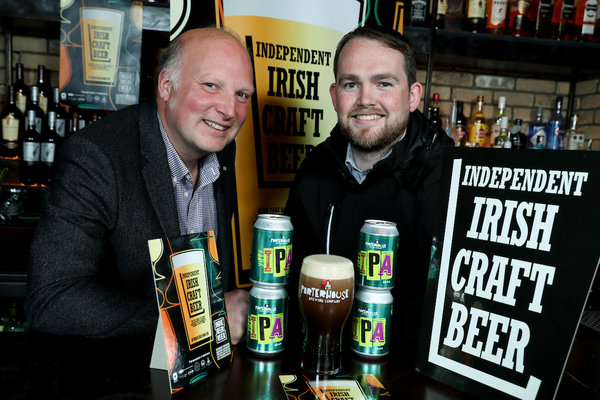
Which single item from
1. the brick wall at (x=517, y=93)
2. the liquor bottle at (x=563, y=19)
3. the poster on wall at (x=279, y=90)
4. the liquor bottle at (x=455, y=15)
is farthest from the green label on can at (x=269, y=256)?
Answer: the liquor bottle at (x=563, y=19)

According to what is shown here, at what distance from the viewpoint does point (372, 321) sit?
827 millimetres

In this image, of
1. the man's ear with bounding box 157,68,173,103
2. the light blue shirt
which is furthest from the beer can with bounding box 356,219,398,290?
the man's ear with bounding box 157,68,173,103

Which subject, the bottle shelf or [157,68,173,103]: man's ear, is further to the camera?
the bottle shelf

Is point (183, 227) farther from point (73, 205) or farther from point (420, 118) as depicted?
point (420, 118)

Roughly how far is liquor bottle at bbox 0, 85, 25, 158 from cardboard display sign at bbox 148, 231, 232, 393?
6.43 feet

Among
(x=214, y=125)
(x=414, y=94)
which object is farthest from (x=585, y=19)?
(x=214, y=125)

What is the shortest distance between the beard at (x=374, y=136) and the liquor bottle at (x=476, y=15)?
1194 millimetres

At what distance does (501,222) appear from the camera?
0.74 m

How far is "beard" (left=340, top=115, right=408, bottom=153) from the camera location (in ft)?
4.63

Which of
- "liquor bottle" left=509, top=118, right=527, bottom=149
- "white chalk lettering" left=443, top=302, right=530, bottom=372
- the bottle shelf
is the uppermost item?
the bottle shelf

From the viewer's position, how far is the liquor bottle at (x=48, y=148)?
2229mm

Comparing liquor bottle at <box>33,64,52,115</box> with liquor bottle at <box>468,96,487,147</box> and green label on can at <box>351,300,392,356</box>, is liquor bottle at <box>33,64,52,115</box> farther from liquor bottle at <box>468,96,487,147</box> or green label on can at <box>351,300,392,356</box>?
liquor bottle at <box>468,96,487,147</box>

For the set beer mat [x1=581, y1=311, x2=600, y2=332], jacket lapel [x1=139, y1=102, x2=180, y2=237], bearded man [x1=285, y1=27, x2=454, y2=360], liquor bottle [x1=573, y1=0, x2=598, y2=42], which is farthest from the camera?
liquor bottle [x1=573, y1=0, x2=598, y2=42]

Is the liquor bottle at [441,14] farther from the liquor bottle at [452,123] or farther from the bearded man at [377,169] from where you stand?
the bearded man at [377,169]
